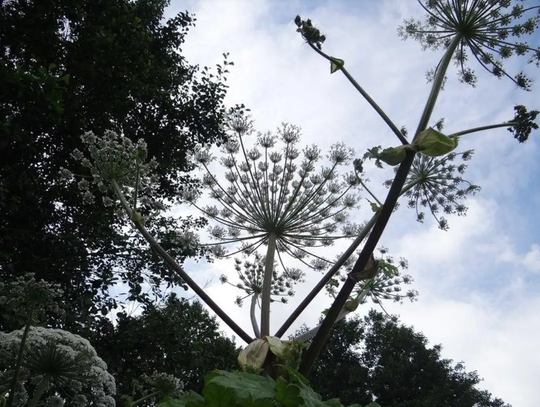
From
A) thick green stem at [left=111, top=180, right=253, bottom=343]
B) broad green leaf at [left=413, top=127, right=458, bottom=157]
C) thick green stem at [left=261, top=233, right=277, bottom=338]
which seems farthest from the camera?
thick green stem at [left=261, top=233, right=277, bottom=338]

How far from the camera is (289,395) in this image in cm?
139

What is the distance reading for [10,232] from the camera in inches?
285

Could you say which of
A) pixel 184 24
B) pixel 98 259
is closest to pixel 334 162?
pixel 98 259

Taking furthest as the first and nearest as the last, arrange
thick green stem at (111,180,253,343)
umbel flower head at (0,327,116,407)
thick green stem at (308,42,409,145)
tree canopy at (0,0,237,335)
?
tree canopy at (0,0,237,335)
umbel flower head at (0,327,116,407)
thick green stem at (111,180,253,343)
thick green stem at (308,42,409,145)

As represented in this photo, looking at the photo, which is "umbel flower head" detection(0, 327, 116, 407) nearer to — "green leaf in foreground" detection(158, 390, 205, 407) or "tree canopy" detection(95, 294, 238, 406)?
"green leaf in foreground" detection(158, 390, 205, 407)

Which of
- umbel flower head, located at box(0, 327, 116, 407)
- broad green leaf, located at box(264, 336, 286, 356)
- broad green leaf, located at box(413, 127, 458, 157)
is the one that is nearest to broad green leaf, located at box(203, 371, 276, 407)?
broad green leaf, located at box(264, 336, 286, 356)

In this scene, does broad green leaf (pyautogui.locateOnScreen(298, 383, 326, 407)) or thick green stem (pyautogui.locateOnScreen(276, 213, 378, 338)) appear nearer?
broad green leaf (pyautogui.locateOnScreen(298, 383, 326, 407))

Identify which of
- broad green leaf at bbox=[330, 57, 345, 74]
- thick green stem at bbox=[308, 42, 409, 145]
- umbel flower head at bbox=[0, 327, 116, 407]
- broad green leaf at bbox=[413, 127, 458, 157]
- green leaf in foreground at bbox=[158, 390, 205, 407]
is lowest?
green leaf in foreground at bbox=[158, 390, 205, 407]

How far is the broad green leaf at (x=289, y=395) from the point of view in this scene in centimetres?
138

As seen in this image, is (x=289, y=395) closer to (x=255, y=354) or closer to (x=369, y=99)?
(x=255, y=354)

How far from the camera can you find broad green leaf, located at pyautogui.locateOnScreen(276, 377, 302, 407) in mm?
1382

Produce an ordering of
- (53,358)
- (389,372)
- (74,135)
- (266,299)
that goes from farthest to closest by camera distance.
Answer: (389,372) < (74,135) < (266,299) < (53,358)

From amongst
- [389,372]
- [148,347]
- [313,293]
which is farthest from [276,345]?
[389,372]

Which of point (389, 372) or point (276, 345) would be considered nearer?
point (276, 345)
